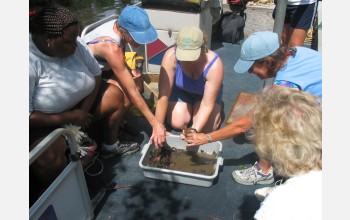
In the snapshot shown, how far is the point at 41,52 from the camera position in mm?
2068

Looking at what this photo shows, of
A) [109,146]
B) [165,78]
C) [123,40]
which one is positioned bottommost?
[109,146]

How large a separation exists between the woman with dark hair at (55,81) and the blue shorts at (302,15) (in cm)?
274

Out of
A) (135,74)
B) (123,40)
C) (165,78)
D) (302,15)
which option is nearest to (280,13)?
(165,78)

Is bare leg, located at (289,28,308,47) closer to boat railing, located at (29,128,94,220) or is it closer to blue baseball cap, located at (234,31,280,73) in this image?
blue baseball cap, located at (234,31,280,73)

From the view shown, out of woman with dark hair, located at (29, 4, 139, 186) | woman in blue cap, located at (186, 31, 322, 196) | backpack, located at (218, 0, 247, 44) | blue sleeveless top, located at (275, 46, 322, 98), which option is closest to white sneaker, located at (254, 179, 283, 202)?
woman in blue cap, located at (186, 31, 322, 196)

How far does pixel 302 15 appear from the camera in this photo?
3766 millimetres

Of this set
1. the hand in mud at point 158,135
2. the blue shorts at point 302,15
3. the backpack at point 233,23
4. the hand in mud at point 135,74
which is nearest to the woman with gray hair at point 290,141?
the hand in mud at point 158,135

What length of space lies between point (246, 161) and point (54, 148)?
1852 millimetres

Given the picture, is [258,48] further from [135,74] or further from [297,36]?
[297,36]

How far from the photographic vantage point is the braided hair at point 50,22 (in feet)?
6.43

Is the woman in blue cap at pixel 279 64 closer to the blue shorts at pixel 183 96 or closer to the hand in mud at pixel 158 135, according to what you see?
the hand in mud at pixel 158 135

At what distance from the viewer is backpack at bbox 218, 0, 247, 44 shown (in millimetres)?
5664

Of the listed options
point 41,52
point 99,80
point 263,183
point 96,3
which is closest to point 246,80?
point 263,183

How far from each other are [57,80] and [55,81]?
0.02 meters
